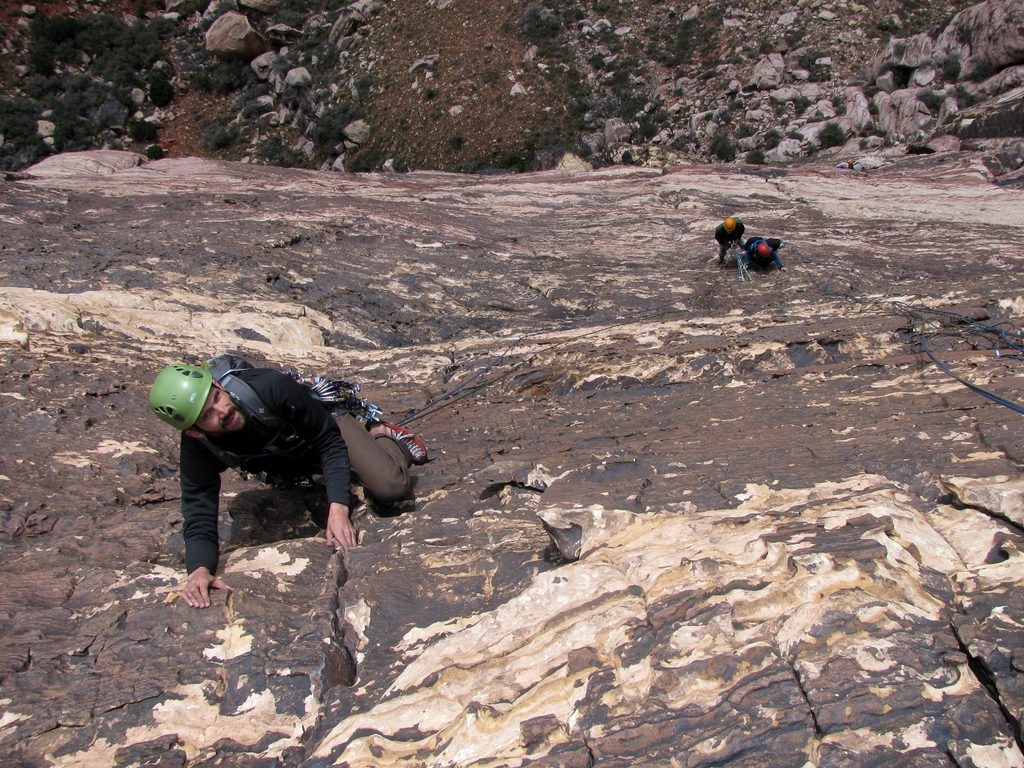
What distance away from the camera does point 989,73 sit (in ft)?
81.7

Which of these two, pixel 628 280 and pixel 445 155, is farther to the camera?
pixel 445 155

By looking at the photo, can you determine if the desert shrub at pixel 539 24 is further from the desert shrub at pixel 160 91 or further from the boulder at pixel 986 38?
the desert shrub at pixel 160 91

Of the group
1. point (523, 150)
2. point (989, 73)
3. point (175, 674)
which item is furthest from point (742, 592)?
point (523, 150)

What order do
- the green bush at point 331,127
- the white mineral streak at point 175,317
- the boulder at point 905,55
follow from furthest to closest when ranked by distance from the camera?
the green bush at point 331,127
the boulder at point 905,55
the white mineral streak at point 175,317

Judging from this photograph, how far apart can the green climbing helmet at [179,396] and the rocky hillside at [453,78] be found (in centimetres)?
2590

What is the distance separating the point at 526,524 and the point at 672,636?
126cm

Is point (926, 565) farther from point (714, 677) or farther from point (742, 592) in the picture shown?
point (714, 677)

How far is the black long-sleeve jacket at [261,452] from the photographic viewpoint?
3.57 meters

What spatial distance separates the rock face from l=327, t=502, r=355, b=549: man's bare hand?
98 millimetres

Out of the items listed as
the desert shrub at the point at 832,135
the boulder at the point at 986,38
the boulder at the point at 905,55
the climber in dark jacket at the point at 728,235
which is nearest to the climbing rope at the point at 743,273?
the climber in dark jacket at the point at 728,235

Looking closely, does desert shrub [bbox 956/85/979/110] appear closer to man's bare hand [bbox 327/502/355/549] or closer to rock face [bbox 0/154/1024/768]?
rock face [bbox 0/154/1024/768]

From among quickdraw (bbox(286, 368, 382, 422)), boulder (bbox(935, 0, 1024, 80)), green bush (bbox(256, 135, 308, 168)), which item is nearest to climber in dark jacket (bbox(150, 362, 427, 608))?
quickdraw (bbox(286, 368, 382, 422))

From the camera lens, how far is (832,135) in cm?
2706

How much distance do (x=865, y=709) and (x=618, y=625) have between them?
0.96 metres
